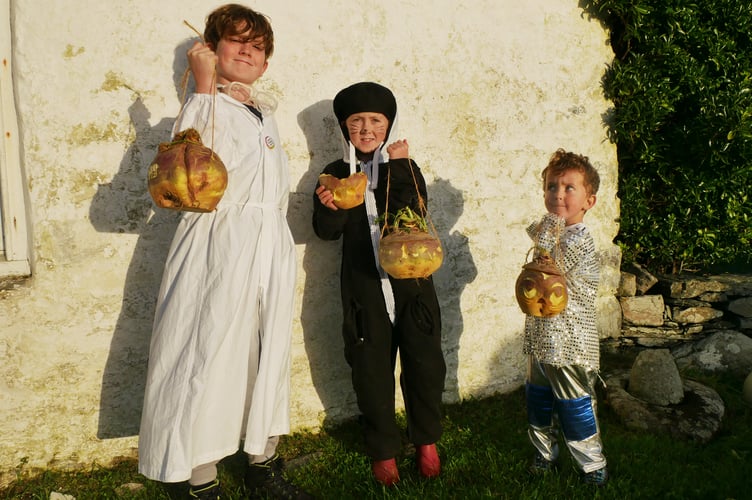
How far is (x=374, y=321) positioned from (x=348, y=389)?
90 centimetres

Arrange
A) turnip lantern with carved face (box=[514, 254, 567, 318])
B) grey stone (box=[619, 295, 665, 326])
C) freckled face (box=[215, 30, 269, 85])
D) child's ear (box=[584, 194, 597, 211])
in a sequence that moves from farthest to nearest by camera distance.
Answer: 1. grey stone (box=[619, 295, 665, 326])
2. child's ear (box=[584, 194, 597, 211])
3. freckled face (box=[215, 30, 269, 85])
4. turnip lantern with carved face (box=[514, 254, 567, 318])

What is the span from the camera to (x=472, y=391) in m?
3.95

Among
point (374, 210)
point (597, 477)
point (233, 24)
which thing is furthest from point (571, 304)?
point (233, 24)

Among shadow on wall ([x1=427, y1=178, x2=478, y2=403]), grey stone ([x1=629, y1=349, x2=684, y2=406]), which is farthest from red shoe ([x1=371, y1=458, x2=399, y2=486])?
grey stone ([x1=629, y1=349, x2=684, y2=406])

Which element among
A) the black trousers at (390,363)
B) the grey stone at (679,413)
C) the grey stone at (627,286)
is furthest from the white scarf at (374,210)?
the grey stone at (627,286)

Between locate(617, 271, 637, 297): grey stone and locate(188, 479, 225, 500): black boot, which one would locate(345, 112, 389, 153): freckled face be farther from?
locate(617, 271, 637, 297): grey stone

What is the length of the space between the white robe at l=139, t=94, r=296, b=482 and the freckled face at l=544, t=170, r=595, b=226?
1.42 metres

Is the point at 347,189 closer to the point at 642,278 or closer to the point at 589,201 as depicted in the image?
the point at 589,201

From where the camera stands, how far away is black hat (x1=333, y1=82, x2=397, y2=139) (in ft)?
9.46

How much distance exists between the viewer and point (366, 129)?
292 centimetres

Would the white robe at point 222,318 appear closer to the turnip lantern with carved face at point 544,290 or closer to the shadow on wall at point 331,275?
the shadow on wall at point 331,275

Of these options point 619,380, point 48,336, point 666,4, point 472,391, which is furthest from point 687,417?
point 48,336

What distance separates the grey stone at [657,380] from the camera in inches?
142

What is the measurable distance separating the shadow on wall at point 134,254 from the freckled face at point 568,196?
6.83 ft
